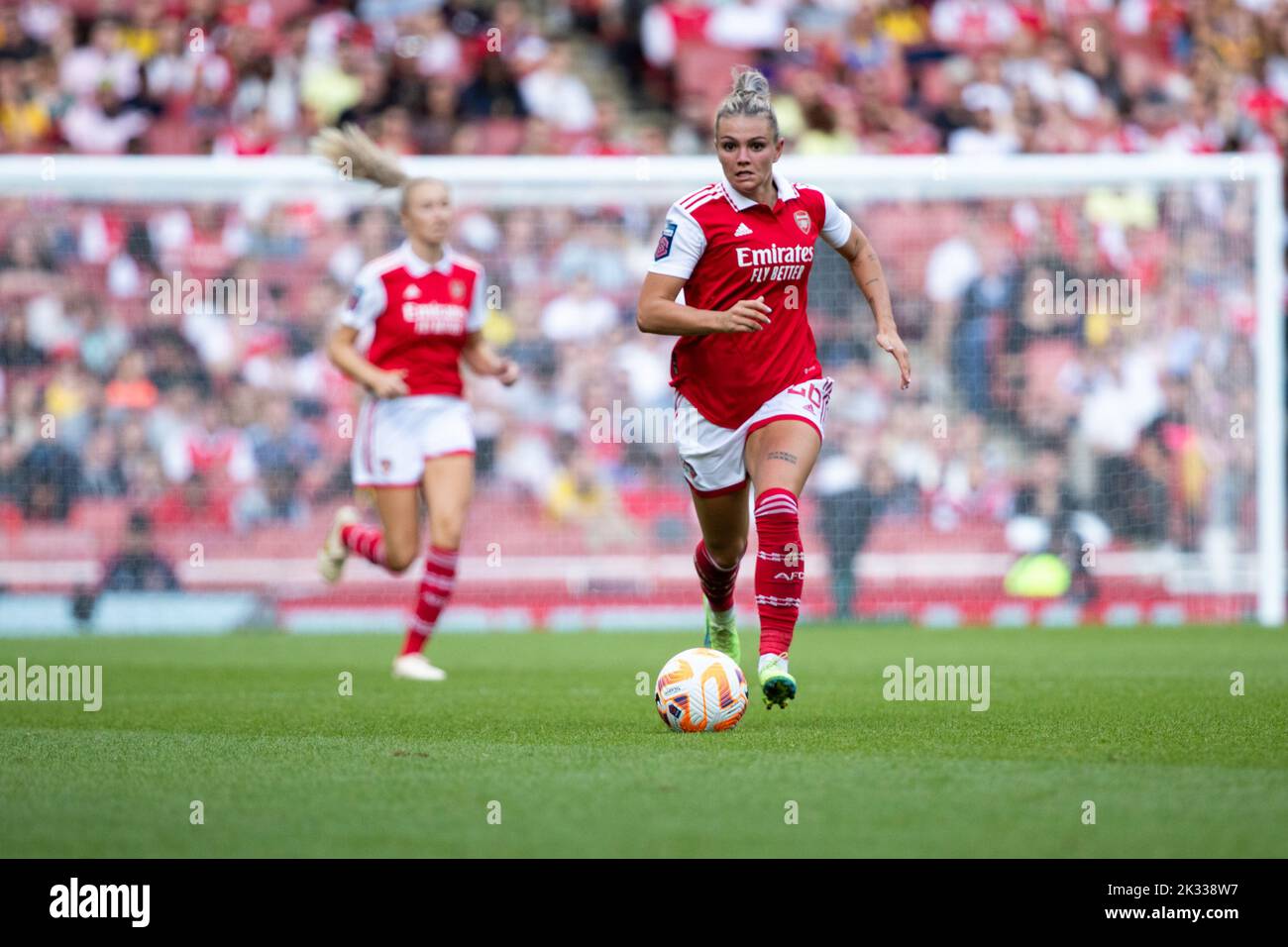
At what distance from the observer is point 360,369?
34.0 feet

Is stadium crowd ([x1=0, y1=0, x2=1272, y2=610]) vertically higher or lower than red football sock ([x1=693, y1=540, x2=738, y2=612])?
higher

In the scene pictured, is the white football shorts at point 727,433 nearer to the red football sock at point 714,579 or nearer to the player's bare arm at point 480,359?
the red football sock at point 714,579

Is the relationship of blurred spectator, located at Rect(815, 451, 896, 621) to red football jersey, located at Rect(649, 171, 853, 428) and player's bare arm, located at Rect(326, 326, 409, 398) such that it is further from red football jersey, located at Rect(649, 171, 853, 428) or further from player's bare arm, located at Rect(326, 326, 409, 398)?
red football jersey, located at Rect(649, 171, 853, 428)

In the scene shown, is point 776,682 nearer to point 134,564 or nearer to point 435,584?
point 435,584

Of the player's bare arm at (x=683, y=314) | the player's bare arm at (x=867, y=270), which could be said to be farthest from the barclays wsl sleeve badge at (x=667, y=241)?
the player's bare arm at (x=867, y=270)

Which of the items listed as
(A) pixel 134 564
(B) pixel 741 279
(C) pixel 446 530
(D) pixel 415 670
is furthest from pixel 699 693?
(A) pixel 134 564

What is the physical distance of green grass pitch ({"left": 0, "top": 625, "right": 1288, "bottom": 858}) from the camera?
4.83 meters

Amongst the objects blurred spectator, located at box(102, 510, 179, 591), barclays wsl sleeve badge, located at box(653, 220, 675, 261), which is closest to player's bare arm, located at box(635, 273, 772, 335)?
barclays wsl sleeve badge, located at box(653, 220, 675, 261)

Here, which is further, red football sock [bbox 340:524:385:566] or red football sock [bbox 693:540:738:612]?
red football sock [bbox 340:524:385:566]

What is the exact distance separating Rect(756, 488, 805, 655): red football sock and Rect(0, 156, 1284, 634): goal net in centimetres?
902

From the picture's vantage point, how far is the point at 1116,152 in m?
19.6

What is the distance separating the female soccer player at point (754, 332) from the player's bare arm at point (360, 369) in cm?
249

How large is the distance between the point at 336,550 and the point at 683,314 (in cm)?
469

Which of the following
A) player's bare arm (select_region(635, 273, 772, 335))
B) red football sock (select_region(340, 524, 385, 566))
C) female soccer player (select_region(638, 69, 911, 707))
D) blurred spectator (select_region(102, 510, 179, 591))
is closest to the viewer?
player's bare arm (select_region(635, 273, 772, 335))
